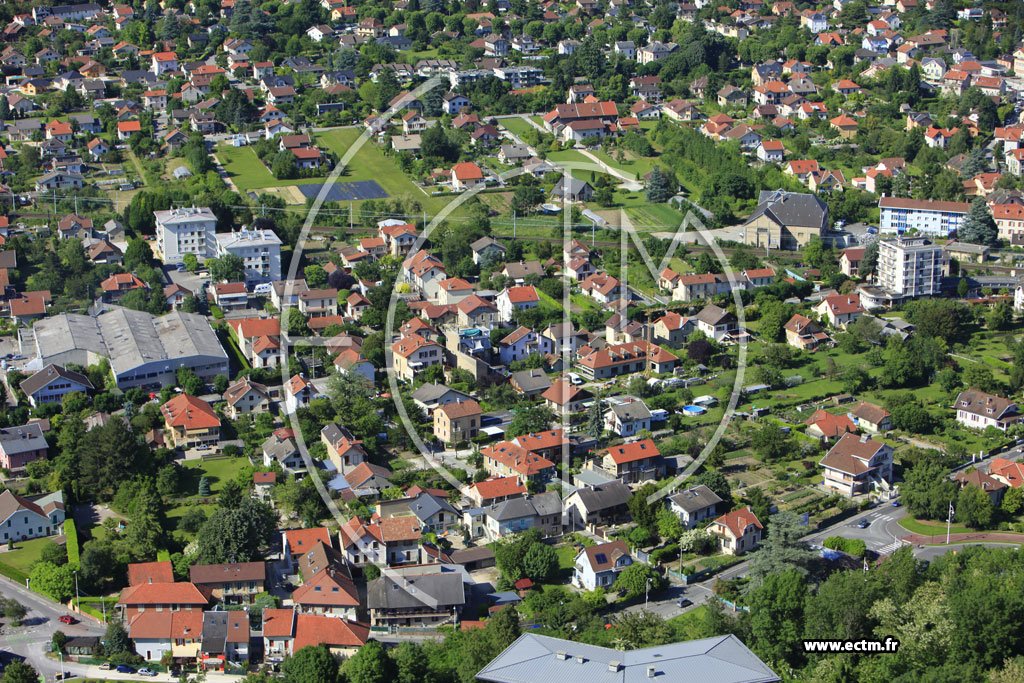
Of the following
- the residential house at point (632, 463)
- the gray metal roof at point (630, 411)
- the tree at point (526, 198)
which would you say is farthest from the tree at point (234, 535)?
the tree at point (526, 198)

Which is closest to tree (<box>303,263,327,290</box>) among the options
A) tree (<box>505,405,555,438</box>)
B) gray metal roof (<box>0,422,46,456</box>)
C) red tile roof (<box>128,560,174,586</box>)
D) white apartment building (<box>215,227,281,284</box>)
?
white apartment building (<box>215,227,281,284</box>)

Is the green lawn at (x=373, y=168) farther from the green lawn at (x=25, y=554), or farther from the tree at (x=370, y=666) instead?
the tree at (x=370, y=666)

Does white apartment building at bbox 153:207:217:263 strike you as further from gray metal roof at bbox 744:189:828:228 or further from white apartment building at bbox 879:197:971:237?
white apartment building at bbox 879:197:971:237

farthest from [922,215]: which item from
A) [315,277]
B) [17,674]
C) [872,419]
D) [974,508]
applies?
[17,674]

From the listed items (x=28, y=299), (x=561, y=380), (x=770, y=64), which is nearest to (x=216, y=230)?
(x=28, y=299)

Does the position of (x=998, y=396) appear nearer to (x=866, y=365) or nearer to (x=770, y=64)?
(x=866, y=365)

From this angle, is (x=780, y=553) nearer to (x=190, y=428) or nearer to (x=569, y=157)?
(x=190, y=428)

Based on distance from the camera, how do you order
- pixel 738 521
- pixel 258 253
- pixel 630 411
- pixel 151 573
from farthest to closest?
pixel 258 253
pixel 630 411
pixel 738 521
pixel 151 573

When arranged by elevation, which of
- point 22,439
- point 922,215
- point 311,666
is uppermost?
point 922,215
